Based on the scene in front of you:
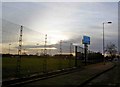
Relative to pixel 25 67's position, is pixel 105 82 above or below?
below

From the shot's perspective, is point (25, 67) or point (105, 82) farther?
point (25, 67)

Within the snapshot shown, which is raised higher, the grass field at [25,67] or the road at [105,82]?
the grass field at [25,67]

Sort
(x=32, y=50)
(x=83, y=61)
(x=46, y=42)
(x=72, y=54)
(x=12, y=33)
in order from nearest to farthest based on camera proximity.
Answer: (x=12, y=33), (x=32, y=50), (x=46, y=42), (x=72, y=54), (x=83, y=61)

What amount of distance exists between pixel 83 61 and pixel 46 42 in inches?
921

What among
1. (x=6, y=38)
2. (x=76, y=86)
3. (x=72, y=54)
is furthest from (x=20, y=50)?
(x=72, y=54)

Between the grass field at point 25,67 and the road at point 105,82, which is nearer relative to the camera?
the road at point 105,82

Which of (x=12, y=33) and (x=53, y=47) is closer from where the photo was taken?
(x=12, y=33)

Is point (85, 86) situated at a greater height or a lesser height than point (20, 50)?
lesser

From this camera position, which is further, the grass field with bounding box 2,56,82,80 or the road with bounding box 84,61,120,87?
the grass field with bounding box 2,56,82,80

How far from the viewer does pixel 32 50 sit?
19.8 metres

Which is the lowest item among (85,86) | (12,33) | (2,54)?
(85,86)

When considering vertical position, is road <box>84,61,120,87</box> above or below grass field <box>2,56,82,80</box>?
below

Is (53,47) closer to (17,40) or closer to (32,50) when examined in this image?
(32,50)

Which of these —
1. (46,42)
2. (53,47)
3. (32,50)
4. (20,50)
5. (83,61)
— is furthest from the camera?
(83,61)
